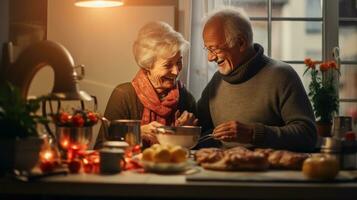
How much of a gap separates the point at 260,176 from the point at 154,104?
1188 millimetres

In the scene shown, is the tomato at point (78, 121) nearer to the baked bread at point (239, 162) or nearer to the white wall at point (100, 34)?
the baked bread at point (239, 162)

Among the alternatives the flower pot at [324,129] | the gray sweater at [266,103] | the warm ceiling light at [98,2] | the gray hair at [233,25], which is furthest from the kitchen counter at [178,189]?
the flower pot at [324,129]

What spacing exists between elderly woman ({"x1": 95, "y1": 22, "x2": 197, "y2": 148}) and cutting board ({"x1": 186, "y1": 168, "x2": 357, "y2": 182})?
3.31 ft

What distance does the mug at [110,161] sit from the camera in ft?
5.16

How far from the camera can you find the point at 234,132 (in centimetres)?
223

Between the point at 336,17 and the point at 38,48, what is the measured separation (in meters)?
2.33

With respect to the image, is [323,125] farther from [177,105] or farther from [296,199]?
[296,199]

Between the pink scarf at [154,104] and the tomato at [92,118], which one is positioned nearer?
the tomato at [92,118]

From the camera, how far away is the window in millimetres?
3510

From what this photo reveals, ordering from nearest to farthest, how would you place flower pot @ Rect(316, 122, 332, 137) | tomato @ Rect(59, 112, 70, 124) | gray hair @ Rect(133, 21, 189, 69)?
tomato @ Rect(59, 112, 70, 124)
gray hair @ Rect(133, 21, 189, 69)
flower pot @ Rect(316, 122, 332, 137)

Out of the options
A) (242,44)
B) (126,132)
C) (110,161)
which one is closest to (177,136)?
(126,132)

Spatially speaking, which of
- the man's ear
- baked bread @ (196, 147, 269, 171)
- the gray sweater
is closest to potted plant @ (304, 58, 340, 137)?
the gray sweater

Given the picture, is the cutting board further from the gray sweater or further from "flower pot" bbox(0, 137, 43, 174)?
the gray sweater

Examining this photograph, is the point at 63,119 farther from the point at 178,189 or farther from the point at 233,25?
the point at 233,25
